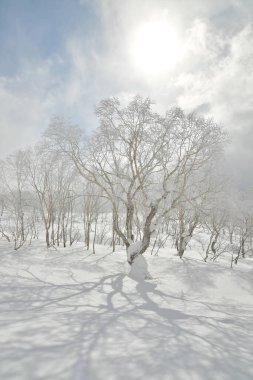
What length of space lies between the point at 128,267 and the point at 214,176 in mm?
9840

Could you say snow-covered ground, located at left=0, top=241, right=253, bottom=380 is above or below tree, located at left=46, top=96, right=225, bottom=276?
below

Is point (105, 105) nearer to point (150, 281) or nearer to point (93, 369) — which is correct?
point (150, 281)

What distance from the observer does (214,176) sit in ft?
60.4

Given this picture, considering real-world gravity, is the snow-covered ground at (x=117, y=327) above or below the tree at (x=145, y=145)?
below

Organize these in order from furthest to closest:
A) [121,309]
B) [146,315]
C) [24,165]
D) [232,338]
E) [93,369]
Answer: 1. [24,165]
2. [121,309]
3. [146,315]
4. [232,338]
5. [93,369]

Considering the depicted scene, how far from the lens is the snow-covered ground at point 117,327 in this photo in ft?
11.9

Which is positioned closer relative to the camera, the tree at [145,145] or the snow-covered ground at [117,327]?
the snow-covered ground at [117,327]

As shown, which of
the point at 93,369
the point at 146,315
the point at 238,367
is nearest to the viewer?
the point at 93,369

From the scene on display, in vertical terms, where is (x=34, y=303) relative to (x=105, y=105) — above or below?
below

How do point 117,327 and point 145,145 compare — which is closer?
point 117,327

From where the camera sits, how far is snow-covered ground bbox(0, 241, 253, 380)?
3623mm

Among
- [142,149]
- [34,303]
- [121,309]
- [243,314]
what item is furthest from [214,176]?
[34,303]

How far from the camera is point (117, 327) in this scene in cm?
534

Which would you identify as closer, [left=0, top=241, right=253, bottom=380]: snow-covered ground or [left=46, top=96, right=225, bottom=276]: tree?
[left=0, top=241, right=253, bottom=380]: snow-covered ground
